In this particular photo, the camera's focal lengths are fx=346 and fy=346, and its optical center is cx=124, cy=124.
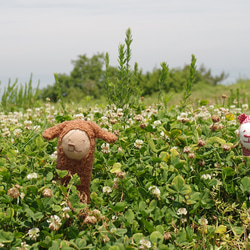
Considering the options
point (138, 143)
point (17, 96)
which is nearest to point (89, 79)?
point (17, 96)

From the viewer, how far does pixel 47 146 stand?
401 centimetres

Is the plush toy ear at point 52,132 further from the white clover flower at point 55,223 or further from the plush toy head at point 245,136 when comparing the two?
the plush toy head at point 245,136

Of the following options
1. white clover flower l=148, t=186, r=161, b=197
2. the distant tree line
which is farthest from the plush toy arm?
the distant tree line

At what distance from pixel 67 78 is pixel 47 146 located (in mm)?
25078

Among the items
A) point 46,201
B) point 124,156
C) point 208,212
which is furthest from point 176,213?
point 46,201

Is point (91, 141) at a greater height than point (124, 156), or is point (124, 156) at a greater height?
point (91, 141)

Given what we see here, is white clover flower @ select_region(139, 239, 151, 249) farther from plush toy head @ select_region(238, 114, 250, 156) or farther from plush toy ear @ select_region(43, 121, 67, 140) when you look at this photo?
plush toy head @ select_region(238, 114, 250, 156)

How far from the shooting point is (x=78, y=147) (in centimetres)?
287

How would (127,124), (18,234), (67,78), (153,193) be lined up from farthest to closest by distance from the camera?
(67,78), (127,124), (153,193), (18,234)

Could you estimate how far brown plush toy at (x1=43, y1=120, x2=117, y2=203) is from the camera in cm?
289

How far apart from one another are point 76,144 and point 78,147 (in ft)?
0.10

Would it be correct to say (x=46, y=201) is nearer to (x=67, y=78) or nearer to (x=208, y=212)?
(x=208, y=212)

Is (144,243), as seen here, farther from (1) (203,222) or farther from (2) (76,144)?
(2) (76,144)

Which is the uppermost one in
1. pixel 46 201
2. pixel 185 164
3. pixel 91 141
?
pixel 91 141
